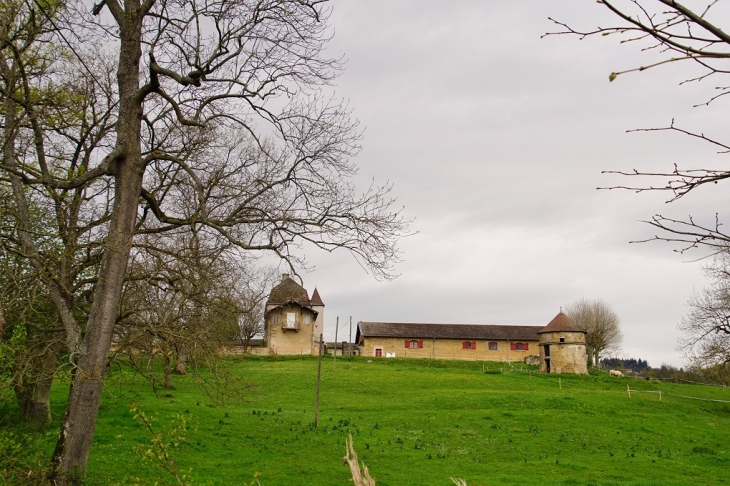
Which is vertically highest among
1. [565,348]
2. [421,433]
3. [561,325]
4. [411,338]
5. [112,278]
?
[561,325]

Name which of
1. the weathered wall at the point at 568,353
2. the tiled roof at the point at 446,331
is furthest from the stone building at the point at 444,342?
the weathered wall at the point at 568,353

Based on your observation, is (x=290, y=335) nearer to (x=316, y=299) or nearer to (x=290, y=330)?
(x=290, y=330)

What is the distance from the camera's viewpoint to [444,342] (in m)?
61.7

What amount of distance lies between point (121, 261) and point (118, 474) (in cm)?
674

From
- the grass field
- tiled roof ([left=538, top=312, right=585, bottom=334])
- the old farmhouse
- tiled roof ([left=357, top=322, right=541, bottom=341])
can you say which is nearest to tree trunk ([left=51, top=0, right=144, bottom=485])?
the grass field

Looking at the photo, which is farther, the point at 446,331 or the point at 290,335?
the point at 446,331

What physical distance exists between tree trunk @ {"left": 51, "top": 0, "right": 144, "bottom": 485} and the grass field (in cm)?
104

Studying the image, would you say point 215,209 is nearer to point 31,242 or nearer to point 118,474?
point 31,242

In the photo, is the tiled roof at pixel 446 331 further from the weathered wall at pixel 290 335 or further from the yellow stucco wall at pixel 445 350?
the weathered wall at pixel 290 335

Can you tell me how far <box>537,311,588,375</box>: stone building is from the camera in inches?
2035

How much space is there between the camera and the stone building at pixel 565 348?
51.7 meters

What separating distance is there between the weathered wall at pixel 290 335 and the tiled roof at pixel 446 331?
5757 millimetres

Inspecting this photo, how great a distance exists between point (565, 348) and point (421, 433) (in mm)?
33081

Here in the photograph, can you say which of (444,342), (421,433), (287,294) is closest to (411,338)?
(444,342)
